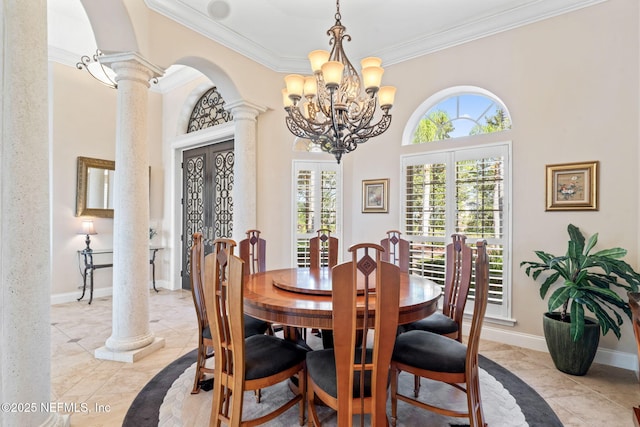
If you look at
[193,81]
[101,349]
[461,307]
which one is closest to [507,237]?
[461,307]

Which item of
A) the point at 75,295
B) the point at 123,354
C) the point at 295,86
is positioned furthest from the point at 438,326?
the point at 75,295

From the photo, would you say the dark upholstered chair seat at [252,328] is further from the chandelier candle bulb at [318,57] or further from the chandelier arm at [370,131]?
the chandelier candle bulb at [318,57]

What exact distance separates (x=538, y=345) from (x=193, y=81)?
19.9ft

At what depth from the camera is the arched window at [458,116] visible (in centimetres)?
357

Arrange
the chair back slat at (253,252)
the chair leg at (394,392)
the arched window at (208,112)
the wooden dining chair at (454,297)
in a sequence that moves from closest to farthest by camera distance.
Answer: the chair leg at (394,392)
the wooden dining chair at (454,297)
the chair back slat at (253,252)
the arched window at (208,112)

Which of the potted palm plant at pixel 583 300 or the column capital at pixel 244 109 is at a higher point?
the column capital at pixel 244 109

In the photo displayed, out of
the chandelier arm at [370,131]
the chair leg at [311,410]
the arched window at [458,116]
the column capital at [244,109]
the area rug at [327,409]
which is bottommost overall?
the area rug at [327,409]

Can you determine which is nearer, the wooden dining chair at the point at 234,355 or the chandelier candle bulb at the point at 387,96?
the wooden dining chair at the point at 234,355

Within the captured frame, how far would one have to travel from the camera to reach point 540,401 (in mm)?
2246

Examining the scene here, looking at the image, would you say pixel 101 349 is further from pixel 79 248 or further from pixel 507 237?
pixel 507 237

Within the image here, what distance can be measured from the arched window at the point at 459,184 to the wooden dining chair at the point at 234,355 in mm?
2551

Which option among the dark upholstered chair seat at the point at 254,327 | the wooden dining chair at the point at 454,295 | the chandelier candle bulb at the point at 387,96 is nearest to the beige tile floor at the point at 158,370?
the wooden dining chair at the point at 454,295

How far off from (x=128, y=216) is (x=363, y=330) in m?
2.48

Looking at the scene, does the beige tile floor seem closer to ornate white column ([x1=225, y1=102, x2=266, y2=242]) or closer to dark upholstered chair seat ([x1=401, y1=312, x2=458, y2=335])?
dark upholstered chair seat ([x1=401, y1=312, x2=458, y2=335])
